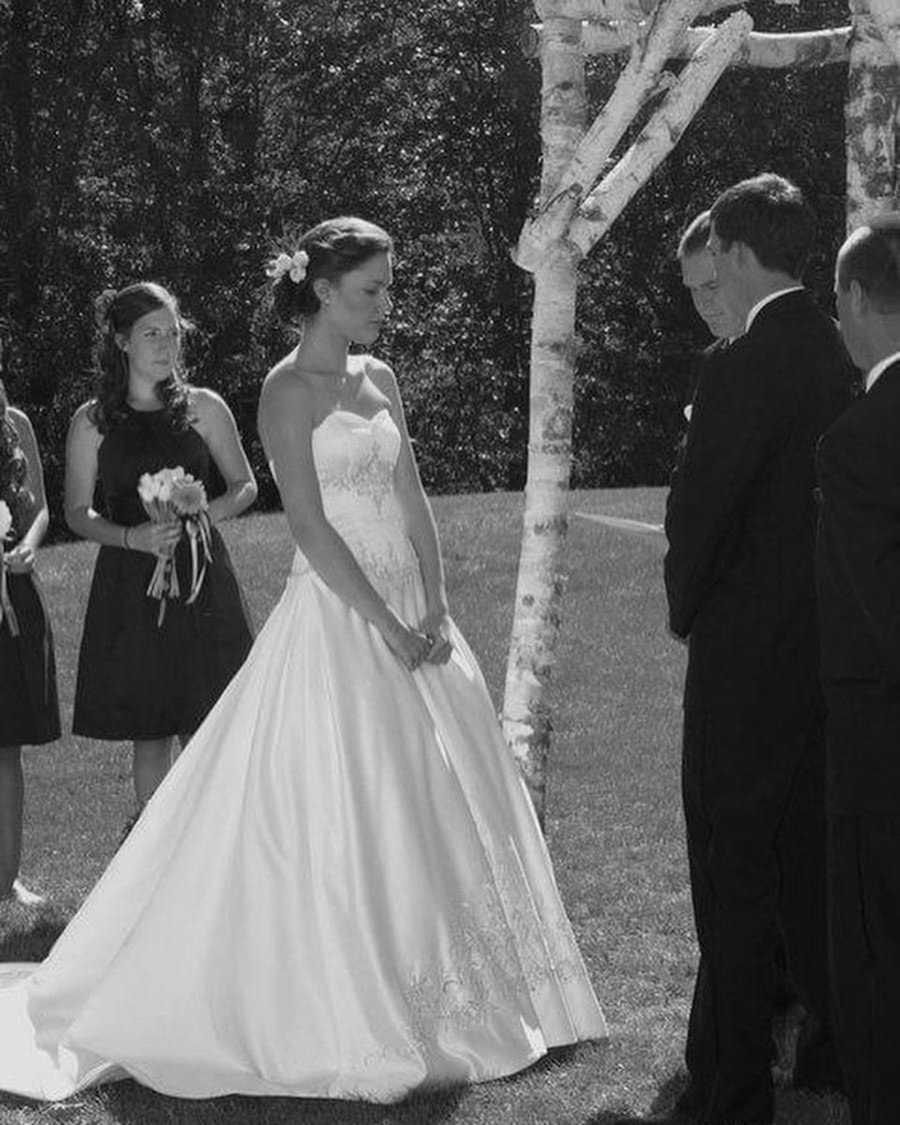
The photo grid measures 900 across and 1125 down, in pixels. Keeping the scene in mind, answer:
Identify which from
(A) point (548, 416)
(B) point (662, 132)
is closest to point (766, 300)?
(B) point (662, 132)

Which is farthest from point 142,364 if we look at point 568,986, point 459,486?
point 459,486

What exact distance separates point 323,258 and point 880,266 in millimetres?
2182

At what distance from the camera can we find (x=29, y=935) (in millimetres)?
7406

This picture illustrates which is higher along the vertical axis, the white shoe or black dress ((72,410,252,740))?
black dress ((72,410,252,740))

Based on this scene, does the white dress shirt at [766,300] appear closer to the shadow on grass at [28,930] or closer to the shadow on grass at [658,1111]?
the shadow on grass at [658,1111]

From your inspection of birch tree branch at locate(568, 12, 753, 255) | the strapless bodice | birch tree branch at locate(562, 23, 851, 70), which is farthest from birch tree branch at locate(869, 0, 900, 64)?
the strapless bodice

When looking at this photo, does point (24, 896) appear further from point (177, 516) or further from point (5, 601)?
point (177, 516)

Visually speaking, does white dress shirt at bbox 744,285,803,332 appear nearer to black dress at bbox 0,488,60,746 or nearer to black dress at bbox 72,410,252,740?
black dress at bbox 72,410,252,740

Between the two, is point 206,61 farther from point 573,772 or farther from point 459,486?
point 573,772

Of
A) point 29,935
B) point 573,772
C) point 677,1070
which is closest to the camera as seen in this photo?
point 677,1070

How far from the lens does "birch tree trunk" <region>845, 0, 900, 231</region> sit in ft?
21.6

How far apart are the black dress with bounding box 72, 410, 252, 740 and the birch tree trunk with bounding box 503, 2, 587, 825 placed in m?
1.20

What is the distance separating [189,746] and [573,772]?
4.94 meters

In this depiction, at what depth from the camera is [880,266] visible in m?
4.24
